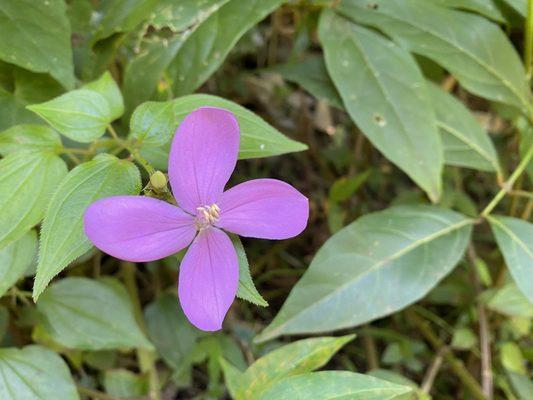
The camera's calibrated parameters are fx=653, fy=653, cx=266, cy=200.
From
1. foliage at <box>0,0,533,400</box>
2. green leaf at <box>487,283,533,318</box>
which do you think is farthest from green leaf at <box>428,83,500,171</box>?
green leaf at <box>487,283,533,318</box>

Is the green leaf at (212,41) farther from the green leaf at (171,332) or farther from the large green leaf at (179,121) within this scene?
the green leaf at (171,332)

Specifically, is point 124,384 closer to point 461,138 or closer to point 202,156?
point 202,156

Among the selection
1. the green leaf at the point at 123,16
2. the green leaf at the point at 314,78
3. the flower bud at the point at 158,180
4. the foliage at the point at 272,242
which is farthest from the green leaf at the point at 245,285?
the green leaf at the point at 314,78

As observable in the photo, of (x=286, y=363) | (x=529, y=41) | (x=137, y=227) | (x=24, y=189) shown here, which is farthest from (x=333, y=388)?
(x=529, y=41)

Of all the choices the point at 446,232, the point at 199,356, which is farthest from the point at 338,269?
the point at 199,356

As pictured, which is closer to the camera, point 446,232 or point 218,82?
point 446,232

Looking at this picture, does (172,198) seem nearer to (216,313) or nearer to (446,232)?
(216,313)
